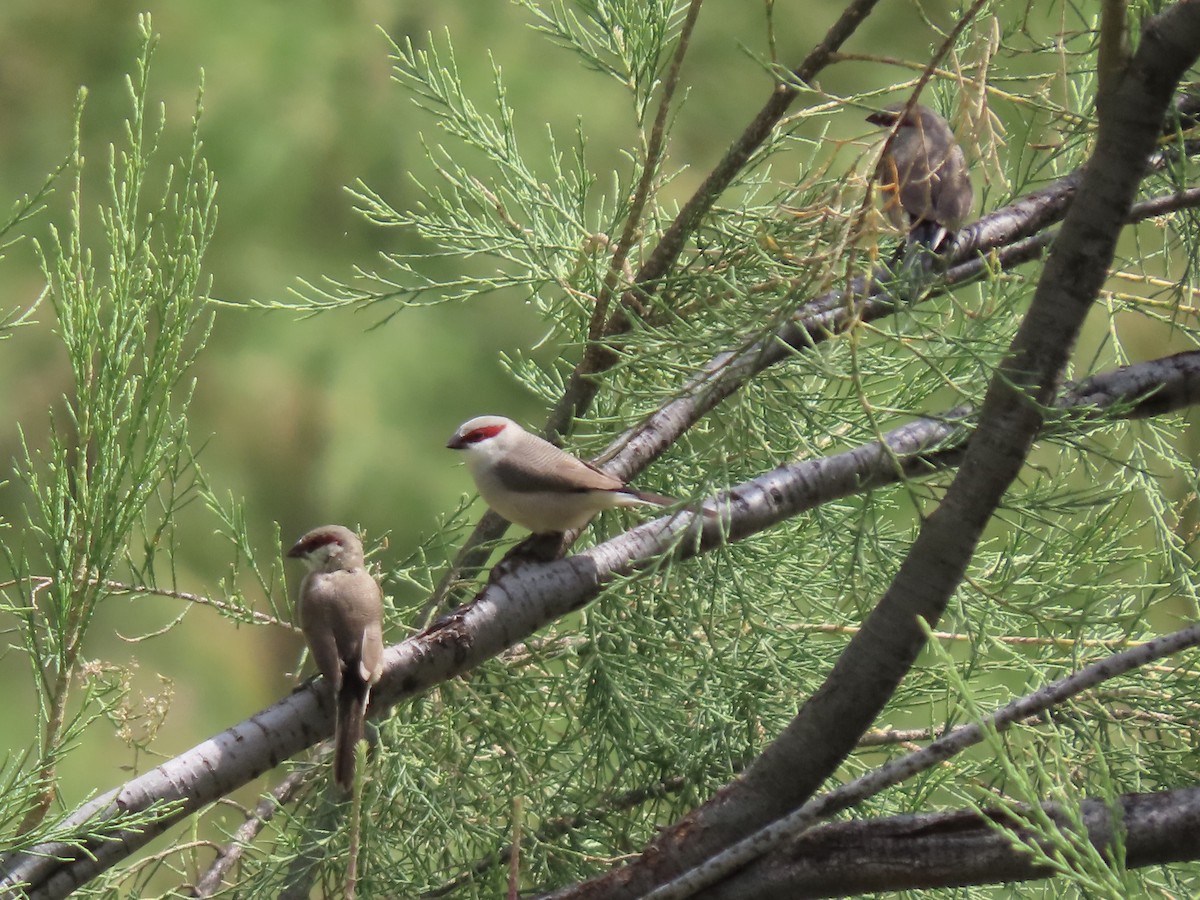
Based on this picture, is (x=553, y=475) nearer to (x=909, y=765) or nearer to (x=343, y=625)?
(x=343, y=625)

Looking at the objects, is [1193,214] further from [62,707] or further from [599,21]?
[62,707]

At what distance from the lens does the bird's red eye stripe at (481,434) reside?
5.78 ft

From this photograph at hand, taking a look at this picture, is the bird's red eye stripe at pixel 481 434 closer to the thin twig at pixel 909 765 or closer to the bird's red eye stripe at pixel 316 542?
the bird's red eye stripe at pixel 316 542

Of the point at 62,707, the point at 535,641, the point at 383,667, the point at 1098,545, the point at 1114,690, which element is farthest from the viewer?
the point at 535,641

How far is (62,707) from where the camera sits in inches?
40.2

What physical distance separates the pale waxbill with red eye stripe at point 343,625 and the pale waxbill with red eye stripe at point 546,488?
19cm

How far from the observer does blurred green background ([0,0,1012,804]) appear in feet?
10.5

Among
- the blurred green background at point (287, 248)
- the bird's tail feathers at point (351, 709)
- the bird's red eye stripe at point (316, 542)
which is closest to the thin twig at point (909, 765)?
the bird's tail feathers at point (351, 709)

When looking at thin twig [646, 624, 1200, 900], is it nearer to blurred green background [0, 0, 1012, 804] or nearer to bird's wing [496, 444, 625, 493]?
bird's wing [496, 444, 625, 493]

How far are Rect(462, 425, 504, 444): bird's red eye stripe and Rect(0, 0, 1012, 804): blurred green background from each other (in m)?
1.36

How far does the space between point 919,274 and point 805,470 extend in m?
0.21

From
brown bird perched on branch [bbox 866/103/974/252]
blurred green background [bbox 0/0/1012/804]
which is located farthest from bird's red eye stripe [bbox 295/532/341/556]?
blurred green background [bbox 0/0/1012/804]

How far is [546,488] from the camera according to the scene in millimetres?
1473

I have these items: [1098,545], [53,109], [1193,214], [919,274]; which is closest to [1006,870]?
[919,274]
